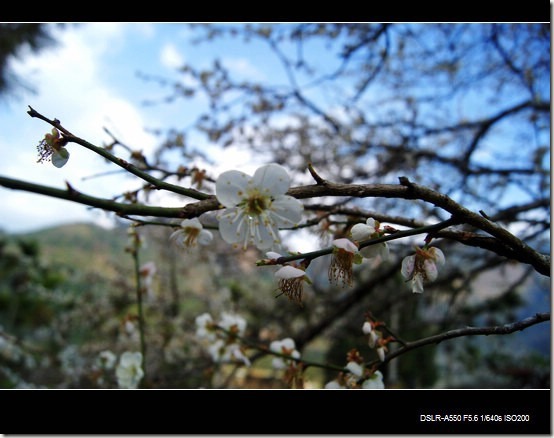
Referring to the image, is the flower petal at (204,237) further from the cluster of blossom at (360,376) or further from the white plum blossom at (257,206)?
the cluster of blossom at (360,376)

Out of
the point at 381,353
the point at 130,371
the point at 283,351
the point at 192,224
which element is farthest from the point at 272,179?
the point at 130,371

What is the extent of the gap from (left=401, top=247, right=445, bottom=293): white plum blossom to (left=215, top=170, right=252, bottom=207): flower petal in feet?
0.71

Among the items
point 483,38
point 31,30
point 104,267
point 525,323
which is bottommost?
point 525,323

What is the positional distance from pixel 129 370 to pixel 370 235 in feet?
2.63

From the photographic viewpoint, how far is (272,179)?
43cm

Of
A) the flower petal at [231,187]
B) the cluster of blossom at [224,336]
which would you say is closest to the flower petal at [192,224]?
the flower petal at [231,187]

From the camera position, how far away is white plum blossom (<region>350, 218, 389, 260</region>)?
0.45m

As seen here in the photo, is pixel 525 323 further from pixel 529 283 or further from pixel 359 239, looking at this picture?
pixel 529 283

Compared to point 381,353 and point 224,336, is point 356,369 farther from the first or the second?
point 224,336

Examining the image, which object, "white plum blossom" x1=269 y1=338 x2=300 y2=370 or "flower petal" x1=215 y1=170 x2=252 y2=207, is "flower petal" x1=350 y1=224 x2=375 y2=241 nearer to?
"flower petal" x1=215 y1=170 x2=252 y2=207

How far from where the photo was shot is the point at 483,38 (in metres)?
1.77

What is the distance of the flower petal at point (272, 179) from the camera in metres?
0.42
